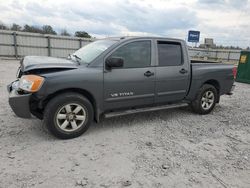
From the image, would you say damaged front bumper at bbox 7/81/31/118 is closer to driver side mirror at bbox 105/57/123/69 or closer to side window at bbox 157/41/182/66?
driver side mirror at bbox 105/57/123/69

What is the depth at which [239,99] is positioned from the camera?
731 centimetres

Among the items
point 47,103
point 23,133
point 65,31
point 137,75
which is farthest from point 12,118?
point 65,31

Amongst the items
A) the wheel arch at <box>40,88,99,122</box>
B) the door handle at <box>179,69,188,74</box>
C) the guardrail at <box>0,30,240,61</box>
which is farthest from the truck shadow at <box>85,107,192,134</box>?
the guardrail at <box>0,30,240,61</box>

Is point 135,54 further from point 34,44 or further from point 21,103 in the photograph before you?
point 34,44

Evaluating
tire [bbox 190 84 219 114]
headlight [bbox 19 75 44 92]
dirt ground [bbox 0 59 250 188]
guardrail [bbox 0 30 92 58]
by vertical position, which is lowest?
dirt ground [bbox 0 59 250 188]

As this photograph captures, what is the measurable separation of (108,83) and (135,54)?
34.4 inches

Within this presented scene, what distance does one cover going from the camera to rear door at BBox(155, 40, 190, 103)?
4.59 metres

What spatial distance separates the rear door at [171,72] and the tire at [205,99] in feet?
1.60

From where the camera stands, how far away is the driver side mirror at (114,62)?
3779 millimetres

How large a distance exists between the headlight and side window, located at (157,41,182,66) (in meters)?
2.47

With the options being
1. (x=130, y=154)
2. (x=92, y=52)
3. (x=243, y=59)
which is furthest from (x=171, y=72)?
(x=243, y=59)

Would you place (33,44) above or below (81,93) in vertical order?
above

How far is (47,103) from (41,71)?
21.4 inches

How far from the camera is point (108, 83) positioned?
3.96m
